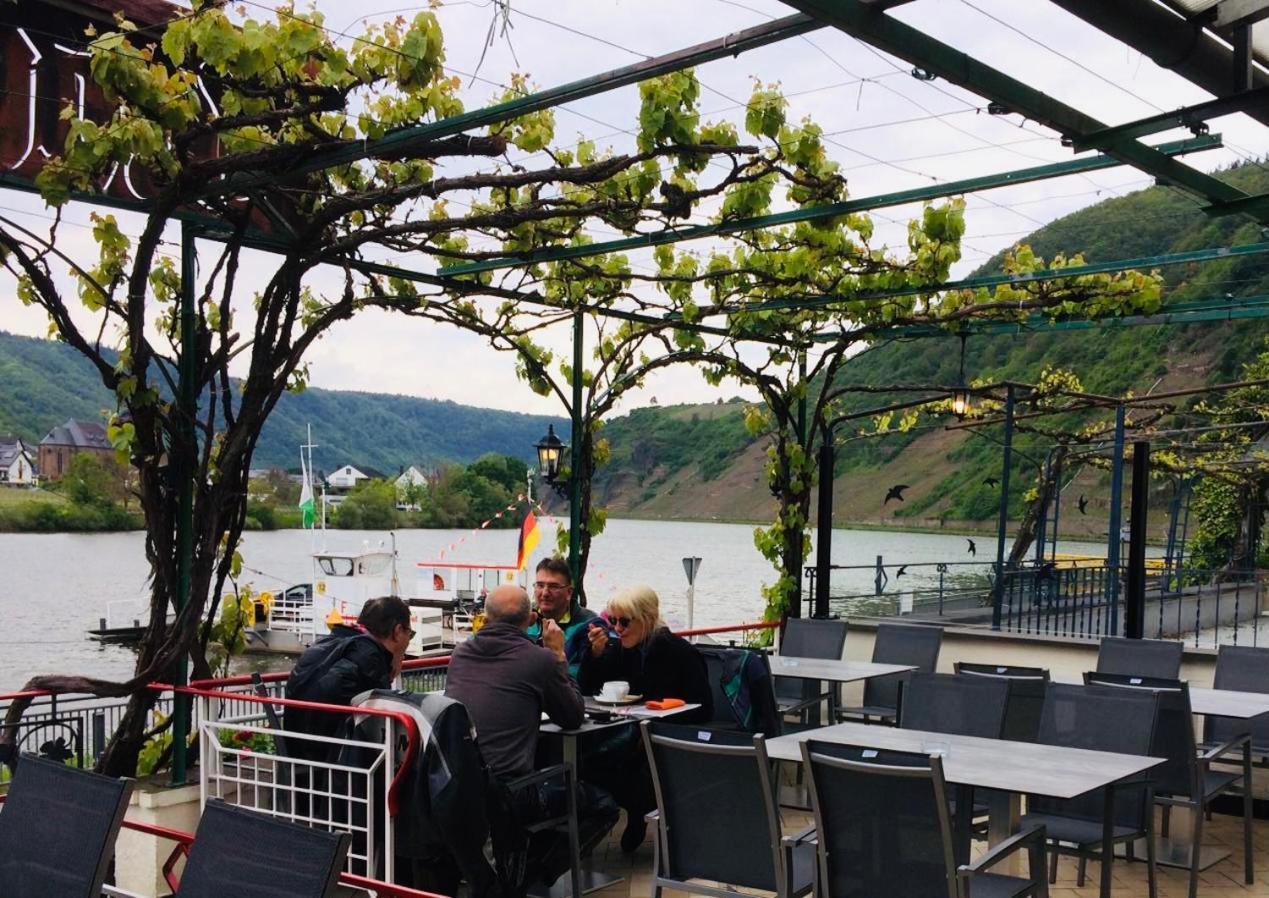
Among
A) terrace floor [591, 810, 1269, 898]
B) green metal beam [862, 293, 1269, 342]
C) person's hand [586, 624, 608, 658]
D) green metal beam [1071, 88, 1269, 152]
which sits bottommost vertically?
terrace floor [591, 810, 1269, 898]

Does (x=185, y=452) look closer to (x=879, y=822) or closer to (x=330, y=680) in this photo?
(x=330, y=680)

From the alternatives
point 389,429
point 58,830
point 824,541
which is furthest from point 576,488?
point 389,429

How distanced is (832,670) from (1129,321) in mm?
3719

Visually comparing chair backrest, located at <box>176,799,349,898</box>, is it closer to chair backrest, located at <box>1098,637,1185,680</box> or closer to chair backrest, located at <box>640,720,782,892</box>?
chair backrest, located at <box>640,720,782,892</box>

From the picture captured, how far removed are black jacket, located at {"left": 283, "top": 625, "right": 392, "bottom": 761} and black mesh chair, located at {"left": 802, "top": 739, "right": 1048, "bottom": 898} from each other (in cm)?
175

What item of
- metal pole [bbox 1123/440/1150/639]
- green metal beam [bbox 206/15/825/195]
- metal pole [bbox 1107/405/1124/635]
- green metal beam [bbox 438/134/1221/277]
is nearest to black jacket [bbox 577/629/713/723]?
green metal beam [bbox 438/134/1221/277]

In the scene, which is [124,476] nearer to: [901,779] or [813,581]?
[901,779]

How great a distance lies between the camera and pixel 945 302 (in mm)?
9109

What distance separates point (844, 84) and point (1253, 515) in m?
18.0

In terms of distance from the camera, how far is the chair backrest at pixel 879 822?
3150 mm

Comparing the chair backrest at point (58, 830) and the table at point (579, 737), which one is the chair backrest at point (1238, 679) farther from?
the chair backrest at point (58, 830)

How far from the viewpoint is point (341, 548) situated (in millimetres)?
66938

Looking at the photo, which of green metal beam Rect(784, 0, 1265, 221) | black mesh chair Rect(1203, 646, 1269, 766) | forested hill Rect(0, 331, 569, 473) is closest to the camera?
green metal beam Rect(784, 0, 1265, 221)

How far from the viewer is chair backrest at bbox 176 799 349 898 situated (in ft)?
7.65
